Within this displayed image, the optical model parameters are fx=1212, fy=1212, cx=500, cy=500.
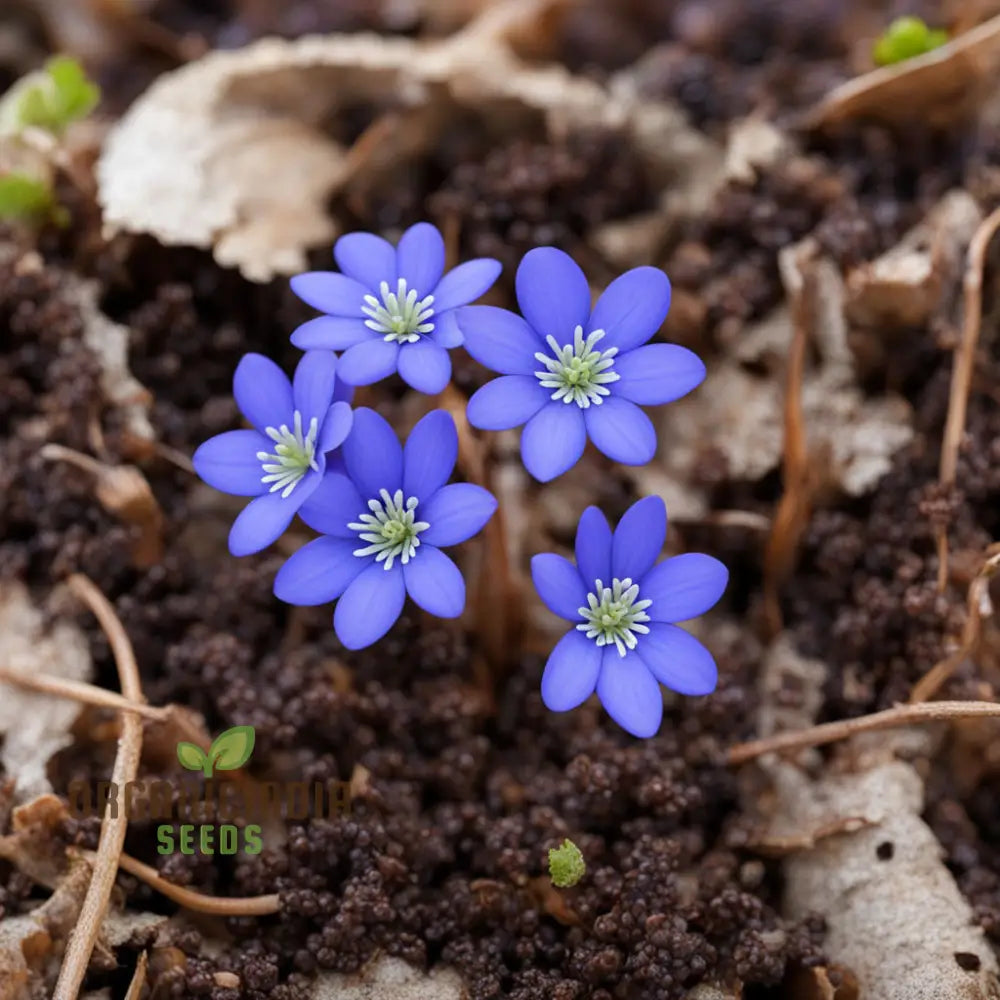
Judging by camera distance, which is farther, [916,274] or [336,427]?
[916,274]

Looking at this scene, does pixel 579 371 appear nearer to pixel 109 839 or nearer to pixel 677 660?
pixel 677 660

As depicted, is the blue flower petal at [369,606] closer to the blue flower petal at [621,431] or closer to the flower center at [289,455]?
the flower center at [289,455]

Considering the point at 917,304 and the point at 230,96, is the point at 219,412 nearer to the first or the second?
the point at 230,96

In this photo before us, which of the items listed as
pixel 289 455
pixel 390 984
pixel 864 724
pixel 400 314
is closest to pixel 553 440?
pixel 400 314

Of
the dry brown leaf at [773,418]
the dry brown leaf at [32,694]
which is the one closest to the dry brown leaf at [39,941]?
the dry brown leaf at [32,694]

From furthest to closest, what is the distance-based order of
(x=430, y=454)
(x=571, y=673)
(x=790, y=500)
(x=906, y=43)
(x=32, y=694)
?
(x=906, y=43) → (x=790, y=500) → (x=32, y=694) → (x=430, y=454) → (x=571, y=673)

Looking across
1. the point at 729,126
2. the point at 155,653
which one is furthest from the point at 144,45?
the point at 155,653

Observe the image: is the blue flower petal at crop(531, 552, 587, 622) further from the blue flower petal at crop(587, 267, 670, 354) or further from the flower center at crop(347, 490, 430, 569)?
the blue flower petal at crop(587, 267, 670, 354)
